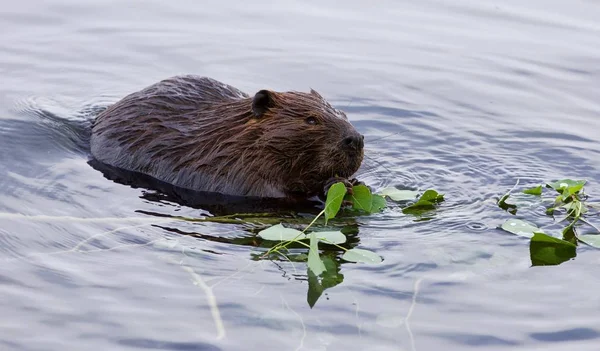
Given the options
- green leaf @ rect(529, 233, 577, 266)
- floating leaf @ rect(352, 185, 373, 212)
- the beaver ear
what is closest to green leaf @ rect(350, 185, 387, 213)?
floating leaf @ rect(352, 185, 373, 212)

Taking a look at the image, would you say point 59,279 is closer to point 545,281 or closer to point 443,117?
point 545,281

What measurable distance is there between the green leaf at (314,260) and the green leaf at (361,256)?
214mm

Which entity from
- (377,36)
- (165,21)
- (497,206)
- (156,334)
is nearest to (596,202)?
(497,206)

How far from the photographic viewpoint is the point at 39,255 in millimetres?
5582

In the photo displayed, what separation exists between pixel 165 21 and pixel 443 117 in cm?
360

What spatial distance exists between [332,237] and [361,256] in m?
0.19

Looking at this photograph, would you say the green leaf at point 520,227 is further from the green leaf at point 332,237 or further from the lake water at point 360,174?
the green leaf at point 332,237

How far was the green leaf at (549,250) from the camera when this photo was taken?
5.71 metres

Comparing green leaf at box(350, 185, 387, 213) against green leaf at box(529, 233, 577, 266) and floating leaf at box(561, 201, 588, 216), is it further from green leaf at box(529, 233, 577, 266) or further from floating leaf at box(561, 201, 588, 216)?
floating leaf at box(561, 201, 588, 216)

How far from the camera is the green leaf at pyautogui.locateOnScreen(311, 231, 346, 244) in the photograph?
5562mm

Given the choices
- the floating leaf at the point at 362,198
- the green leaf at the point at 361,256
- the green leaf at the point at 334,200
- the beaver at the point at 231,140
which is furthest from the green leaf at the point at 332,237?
the beaver at the point at 231,140

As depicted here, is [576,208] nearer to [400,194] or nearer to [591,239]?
[591,239]

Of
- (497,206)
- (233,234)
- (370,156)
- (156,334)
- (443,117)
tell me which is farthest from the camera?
(443,117)

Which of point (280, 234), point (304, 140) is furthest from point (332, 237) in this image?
point (304, 140)
